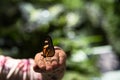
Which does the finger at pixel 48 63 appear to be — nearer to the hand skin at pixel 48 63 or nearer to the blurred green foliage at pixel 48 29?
the hand skin at pixel 48 63

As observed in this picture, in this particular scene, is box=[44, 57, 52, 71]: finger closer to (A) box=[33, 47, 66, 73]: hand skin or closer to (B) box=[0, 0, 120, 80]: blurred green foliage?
(A) box=[33, 47, 66, 73]: hand skin

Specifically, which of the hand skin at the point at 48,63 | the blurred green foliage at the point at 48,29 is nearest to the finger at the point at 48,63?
the hand skin at the point at 48,63

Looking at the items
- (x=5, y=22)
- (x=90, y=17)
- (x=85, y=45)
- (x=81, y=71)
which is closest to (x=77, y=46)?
(x=85, y=45)

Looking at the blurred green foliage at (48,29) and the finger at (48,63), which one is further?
the blurred green foliage at (48,29)

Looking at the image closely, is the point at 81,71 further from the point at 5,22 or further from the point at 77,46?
the point at 5,22

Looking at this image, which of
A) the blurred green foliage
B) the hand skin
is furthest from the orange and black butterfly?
the blurred green foliage

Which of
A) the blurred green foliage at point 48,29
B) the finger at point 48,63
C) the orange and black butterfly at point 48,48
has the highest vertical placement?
the orange and black butterfly at point 48,48

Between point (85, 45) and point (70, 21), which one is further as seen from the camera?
point (70, 21)
